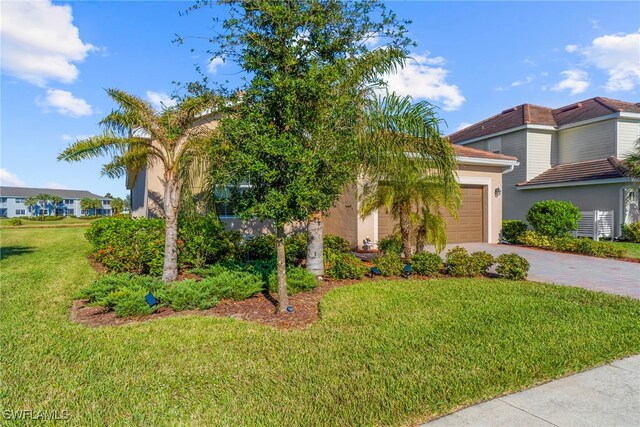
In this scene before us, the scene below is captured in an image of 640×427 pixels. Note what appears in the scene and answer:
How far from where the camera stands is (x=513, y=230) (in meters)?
14.3

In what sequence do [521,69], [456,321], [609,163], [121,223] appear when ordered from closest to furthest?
[456,321] → [121,223] → [521,69] → [609,163]

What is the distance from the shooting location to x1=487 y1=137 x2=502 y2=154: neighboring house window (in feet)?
67.0

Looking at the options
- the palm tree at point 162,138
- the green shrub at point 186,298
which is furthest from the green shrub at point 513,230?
the green shrub at point 186,298

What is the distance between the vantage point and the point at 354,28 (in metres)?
5.45

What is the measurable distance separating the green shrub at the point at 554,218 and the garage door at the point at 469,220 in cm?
202

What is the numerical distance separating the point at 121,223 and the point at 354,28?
7.51 meters

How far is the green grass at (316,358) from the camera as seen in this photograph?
2766 mm

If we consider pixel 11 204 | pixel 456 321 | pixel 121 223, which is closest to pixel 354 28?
pixel 456 321

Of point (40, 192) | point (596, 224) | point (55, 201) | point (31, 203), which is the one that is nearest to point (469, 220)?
point (596, 224)

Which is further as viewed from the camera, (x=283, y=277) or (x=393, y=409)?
(x=283, y=277)

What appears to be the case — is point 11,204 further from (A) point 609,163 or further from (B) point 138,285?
(A) point 609,163

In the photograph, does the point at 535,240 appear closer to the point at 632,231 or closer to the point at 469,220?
the point at 469,220

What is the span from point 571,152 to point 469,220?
372 inches

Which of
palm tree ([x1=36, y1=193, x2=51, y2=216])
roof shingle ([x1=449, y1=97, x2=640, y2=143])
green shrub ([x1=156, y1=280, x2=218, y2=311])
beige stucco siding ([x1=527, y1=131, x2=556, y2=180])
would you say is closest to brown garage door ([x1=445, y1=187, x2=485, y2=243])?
beige stucco siding ([x1=527, y1=131, x2=556, y2=180])
